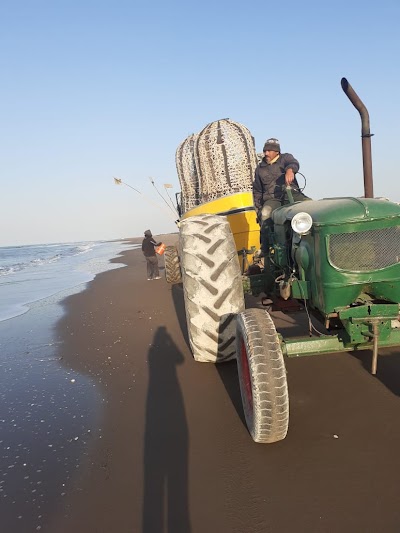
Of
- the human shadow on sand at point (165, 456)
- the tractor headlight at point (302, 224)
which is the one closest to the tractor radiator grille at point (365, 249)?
the tractor headlight at point (302, 224)

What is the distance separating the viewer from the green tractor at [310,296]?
2549mm

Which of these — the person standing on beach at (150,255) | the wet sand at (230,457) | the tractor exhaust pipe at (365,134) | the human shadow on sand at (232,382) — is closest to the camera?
the wet sand at (230,457)

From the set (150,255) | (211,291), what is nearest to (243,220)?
(211,291)

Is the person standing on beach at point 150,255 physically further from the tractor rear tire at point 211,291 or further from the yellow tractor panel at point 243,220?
the tractor rear tire at point 211,291

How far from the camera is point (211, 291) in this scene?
3697 mm

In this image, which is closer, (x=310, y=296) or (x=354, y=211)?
(x=354, y=211)

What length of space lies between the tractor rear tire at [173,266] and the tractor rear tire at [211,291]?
5814 mm

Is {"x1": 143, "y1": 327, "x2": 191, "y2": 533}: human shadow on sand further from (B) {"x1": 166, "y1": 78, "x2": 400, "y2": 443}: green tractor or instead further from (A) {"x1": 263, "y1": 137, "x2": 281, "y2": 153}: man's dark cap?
(A) {"x1": 263, "y1": 137, "x2": 281, "y2": 153}: man's dark cap

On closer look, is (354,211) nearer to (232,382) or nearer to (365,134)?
(232,382)

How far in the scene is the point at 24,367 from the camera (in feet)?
15.7

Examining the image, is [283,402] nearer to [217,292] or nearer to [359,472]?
[359,472]

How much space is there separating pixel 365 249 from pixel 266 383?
120 cm

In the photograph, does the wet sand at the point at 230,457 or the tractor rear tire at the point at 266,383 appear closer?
the wet sand at the point at 230,457

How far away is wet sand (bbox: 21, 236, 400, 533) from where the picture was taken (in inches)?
81.6
